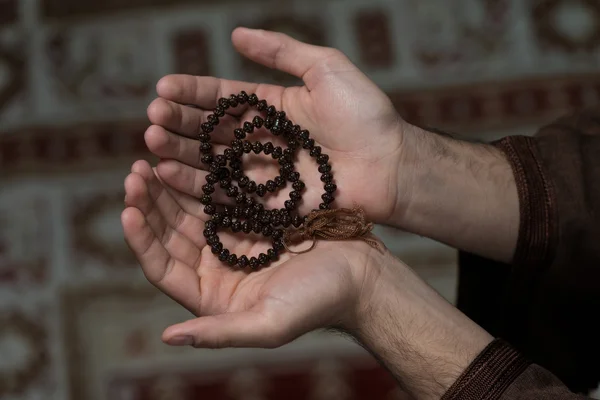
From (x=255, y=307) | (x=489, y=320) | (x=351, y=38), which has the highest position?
(x=351, y=38)

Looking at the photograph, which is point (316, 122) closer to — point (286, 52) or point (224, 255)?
point (286, 52)

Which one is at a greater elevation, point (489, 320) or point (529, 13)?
point (529, 13)

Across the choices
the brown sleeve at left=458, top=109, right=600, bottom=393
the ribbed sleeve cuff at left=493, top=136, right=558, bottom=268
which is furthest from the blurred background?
the ribbed sleeve cuff at left=493, top=136, right=558, bottom=268

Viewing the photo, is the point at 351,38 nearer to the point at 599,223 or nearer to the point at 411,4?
the point at 411,4

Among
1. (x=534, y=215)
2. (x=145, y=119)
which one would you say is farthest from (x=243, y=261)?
(x=145, y=119)

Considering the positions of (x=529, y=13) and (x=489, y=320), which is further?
(x=529, y=13)

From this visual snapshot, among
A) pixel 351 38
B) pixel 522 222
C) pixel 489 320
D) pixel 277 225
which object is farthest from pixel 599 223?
pixel 351 38

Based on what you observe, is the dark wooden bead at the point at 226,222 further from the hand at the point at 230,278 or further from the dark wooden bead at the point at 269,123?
the dark wooden bead at the point at 269,123
